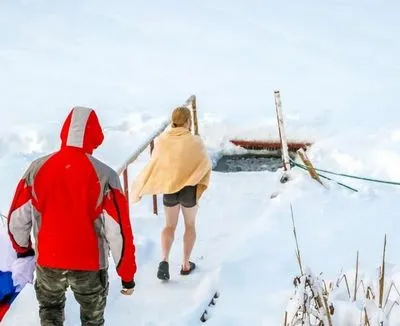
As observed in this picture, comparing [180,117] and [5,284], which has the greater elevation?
[180,117]

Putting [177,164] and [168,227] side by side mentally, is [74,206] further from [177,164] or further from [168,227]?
[168,227]

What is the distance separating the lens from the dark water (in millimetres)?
9836

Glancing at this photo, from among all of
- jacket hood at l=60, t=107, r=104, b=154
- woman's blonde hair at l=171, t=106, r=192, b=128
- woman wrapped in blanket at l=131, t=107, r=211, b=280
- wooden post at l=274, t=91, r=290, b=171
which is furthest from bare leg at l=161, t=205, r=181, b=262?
wooden post at l=274, t=91, r=290, b=171

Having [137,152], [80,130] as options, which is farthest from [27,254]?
[137,152]

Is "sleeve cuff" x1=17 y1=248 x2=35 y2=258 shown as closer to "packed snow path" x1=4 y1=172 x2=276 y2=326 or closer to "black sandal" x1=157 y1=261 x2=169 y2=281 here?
"packed snow path" x1=4 y1=172 x2=276 y2=326

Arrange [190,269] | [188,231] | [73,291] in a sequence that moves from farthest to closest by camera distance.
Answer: [190,269]
[188,231]
[73,291]

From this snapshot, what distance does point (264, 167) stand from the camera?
9891mm

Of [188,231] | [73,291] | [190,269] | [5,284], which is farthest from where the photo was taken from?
[190,269]

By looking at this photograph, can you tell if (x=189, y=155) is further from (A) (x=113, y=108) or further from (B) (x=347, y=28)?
(B) (x=347, y=28)

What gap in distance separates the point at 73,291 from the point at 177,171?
1632 mm

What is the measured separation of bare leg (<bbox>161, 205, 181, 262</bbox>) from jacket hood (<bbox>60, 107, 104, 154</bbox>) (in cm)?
173

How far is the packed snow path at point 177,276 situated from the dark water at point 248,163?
1827mm

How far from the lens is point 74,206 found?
291 cm

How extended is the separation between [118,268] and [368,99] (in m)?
13.9
